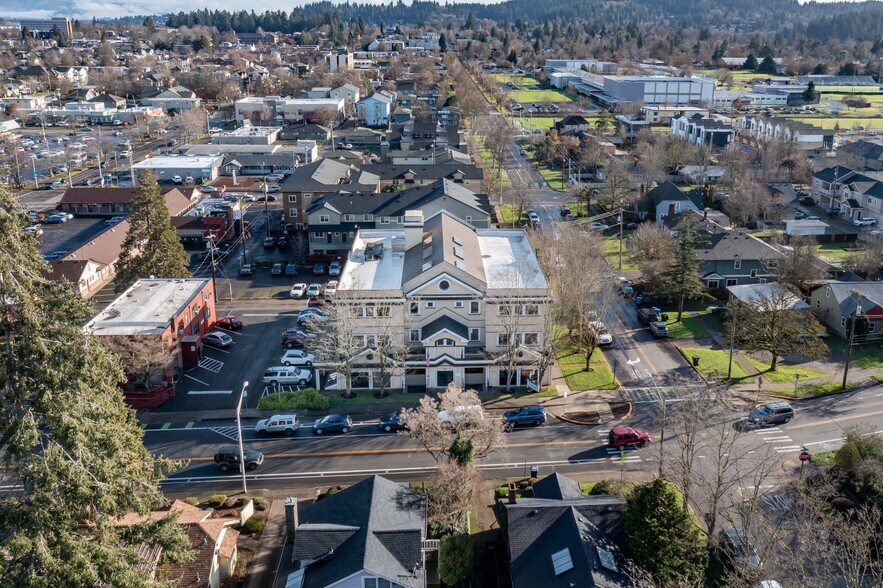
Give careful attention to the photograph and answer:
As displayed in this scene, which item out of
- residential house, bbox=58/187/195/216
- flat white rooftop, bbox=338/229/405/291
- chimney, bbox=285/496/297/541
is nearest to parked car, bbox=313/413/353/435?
flat white rooftop, bbox=338/229/405/291

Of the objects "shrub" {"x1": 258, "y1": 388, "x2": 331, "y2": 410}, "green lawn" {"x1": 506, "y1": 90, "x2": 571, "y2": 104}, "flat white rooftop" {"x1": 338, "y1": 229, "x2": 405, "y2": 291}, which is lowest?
"shrub" {"x1": 258, "y1": 388, "x2": 331, "y2": 410}

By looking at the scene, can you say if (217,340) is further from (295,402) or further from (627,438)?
(627,438)

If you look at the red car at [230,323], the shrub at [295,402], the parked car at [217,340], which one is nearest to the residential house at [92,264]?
the red car at [230,323]

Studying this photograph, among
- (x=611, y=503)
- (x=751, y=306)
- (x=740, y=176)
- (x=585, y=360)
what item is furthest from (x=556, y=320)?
(x=740, y=176)

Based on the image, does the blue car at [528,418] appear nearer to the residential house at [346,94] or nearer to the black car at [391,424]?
the black car at [391,424]

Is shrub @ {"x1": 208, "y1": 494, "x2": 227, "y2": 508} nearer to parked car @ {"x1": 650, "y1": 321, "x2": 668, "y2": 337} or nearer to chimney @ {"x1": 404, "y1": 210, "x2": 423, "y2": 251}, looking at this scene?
chimney @ {"x1": 404, "y1": 210, "x2": 423, "y2": 251}

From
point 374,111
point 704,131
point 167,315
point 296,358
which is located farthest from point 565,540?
point 374,111
